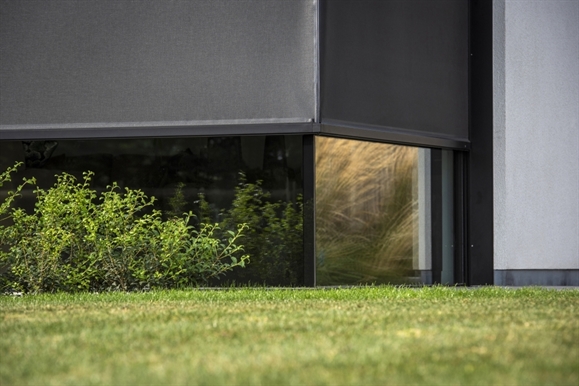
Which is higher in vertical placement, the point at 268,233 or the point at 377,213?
the point at 377,213

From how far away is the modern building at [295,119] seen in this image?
12.3m

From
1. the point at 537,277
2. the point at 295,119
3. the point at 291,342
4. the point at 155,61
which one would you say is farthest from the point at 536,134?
the point at 291,342

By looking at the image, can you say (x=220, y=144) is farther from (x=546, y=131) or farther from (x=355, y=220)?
(x=546, y=131)

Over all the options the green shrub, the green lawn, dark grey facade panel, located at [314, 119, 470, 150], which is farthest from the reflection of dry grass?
the green lawn

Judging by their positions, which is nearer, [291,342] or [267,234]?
[291,342]

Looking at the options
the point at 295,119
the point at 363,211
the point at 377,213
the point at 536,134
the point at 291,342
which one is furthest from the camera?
the point at 536,134

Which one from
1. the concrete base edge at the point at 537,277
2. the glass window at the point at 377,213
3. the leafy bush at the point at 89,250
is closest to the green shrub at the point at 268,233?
the glass window at the point at 377,213

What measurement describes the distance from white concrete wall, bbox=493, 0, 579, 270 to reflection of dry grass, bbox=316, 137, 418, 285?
148cm

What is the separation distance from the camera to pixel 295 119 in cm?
1223

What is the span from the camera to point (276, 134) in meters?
12.3

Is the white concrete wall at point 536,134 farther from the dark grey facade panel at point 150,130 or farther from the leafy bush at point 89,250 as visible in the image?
the leafy bush at point 89,250

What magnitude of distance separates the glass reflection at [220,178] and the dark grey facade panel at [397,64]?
0.97 metres

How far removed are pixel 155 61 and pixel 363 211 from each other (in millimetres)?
3371

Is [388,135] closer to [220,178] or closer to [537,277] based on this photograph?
[220,178]
